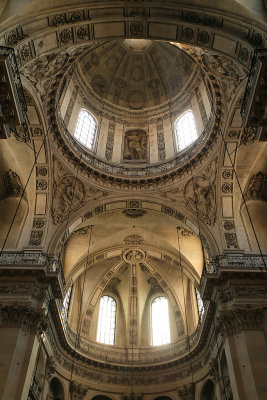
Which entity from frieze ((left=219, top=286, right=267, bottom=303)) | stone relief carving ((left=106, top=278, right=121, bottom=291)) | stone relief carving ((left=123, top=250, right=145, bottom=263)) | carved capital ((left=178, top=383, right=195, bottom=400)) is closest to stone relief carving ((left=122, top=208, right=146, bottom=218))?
stone relief carving ((left=123, top=250, right=145, bottom=263))

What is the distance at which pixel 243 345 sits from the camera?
38.1 feet

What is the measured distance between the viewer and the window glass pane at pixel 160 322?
65.9ft

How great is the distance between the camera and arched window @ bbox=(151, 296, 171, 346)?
65.8ft

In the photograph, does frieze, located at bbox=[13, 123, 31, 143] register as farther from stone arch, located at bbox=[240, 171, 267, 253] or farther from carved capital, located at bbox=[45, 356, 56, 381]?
stone arch, located at bbox=[240, 171, 267, 253]

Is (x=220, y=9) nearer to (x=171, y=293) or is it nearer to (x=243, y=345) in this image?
(x=243, y=345)

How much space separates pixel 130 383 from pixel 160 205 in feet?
30.9

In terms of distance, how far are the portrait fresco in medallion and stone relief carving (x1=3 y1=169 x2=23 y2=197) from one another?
6.02 metres

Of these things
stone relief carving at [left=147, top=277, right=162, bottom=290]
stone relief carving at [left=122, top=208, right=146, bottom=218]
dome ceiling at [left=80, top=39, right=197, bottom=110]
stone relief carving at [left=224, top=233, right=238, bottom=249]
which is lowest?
stone relief carving at [left=224, top=233, right=238, bottom=249]

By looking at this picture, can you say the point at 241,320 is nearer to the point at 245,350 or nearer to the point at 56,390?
the point at 245,350

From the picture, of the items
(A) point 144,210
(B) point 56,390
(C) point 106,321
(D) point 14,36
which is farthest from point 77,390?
(D) point 14,36

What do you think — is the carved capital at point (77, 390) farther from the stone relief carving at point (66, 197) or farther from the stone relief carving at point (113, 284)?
the stone relief carving at point (66, 197)

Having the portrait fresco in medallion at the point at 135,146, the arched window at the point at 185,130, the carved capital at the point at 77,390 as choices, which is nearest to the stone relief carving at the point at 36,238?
the portrait fresco in medallion at the point at 135,146

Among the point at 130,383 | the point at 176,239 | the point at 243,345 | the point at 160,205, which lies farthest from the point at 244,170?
the point at 130,383

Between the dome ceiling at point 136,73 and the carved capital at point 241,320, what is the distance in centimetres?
1296
